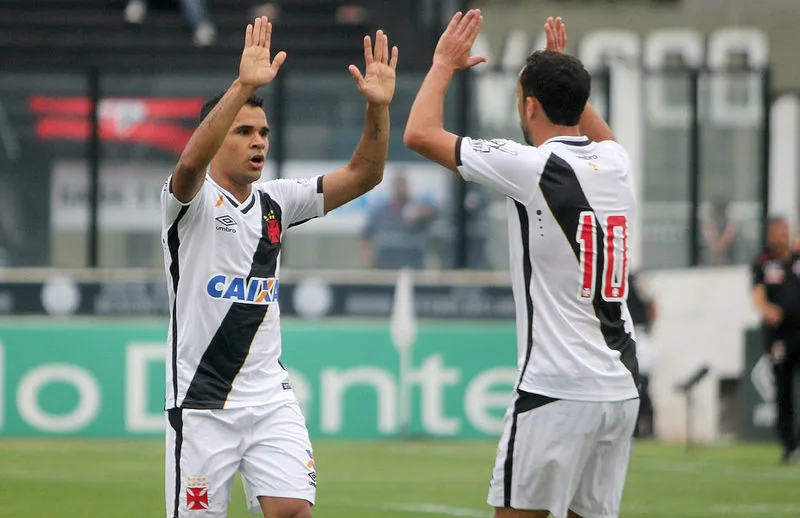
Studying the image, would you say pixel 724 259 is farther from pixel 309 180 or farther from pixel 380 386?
pixel 309 180

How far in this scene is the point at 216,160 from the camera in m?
6.38

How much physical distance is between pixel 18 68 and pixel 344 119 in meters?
3.93

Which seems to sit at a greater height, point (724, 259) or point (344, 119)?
point (344, 119)

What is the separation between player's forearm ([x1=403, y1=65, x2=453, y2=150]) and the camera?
565 centimetres

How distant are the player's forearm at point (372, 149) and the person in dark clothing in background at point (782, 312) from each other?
8612 mm

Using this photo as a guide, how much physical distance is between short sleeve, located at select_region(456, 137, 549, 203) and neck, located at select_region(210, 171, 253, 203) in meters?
1.14

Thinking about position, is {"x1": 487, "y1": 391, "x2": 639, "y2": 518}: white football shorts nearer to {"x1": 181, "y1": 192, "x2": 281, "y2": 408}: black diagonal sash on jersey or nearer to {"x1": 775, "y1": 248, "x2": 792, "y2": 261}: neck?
{"x1": 181, "y1": 192, "x2": 281, "y2": 408}: black diagonal sash on jersey

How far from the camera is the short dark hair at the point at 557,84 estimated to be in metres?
5.57

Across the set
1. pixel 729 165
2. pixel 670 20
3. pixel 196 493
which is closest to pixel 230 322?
pixel 196 493

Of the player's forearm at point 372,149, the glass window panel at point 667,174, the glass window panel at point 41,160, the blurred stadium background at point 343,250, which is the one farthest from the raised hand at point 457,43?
→ the glass window panel at point 667,174

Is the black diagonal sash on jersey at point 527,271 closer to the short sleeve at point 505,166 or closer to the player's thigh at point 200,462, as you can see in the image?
the short sleeve at point 505,166

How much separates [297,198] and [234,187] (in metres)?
0.35

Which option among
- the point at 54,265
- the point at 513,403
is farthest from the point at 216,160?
the point at 54,265

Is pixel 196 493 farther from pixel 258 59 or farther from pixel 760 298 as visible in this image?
pixel 760 298
